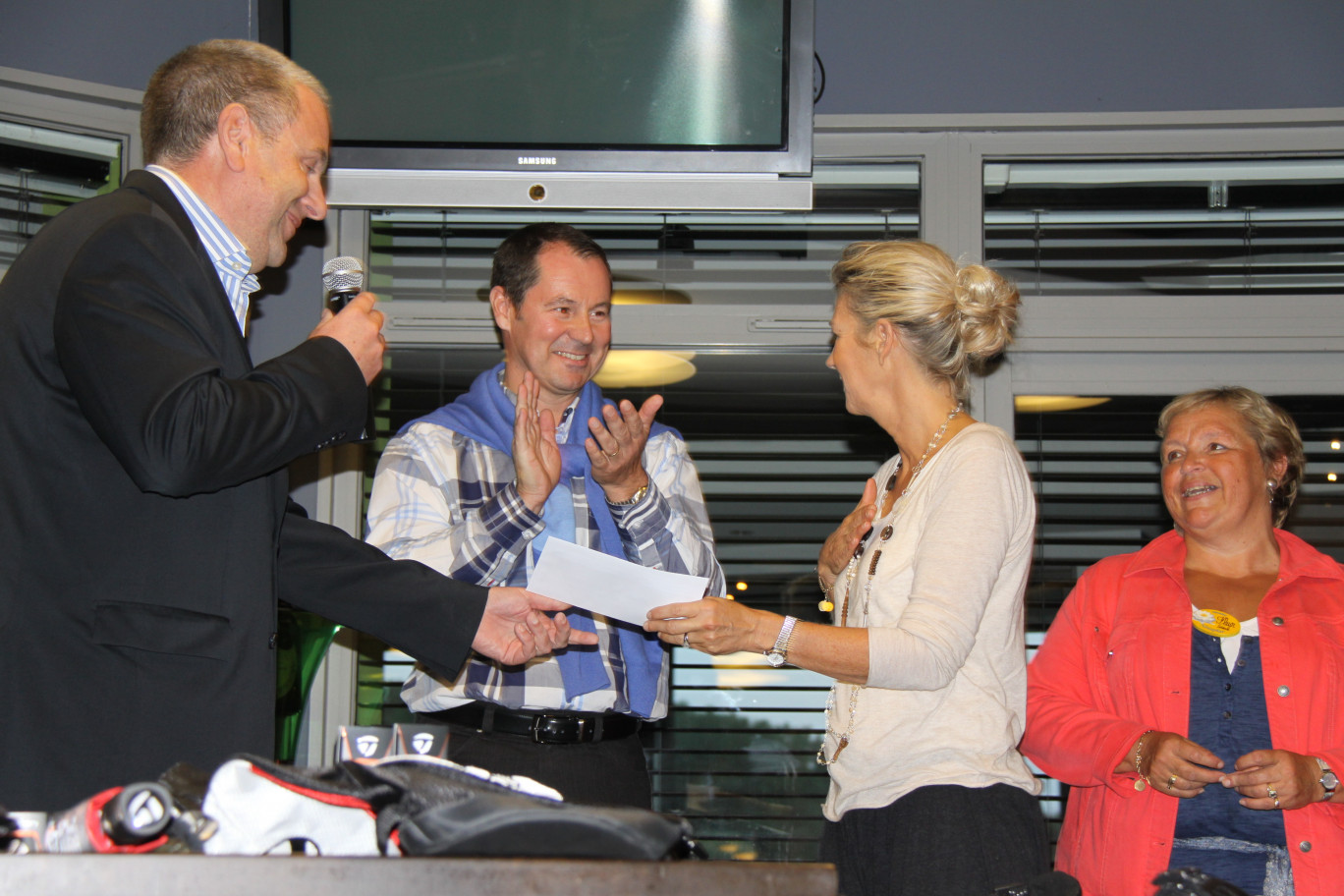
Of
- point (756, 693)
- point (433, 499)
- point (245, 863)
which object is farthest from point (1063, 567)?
point (245, 863)

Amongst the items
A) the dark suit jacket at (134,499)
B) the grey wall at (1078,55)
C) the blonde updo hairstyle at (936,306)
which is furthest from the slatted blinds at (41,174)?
the blonde updo hairstyle at (936,306)

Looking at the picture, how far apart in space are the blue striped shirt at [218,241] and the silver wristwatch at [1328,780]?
2.00 metres

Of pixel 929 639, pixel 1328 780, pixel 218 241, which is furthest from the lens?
pixel 1328 780

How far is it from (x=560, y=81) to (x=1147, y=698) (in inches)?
77.9

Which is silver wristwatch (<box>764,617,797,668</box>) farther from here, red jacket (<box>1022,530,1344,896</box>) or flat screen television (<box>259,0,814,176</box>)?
flat screen television (<box>259,0,814,176</box>)

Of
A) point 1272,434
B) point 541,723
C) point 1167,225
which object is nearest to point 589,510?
point 541,723

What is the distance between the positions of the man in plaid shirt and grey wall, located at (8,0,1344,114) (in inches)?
48.2

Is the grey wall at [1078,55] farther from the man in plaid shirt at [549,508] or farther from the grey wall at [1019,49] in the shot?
the man in plaid shirt at [549,508]

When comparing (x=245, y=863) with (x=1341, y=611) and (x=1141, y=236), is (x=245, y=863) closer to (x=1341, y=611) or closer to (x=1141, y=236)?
(x=1341, y=611)

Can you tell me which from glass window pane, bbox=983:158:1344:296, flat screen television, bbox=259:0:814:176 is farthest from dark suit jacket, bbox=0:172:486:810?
glass window pane, bbox=983:158:1344:296

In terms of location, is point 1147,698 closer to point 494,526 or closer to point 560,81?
point 494,526

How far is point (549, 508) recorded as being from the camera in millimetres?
2393

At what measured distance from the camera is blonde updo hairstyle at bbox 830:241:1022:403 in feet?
6.75

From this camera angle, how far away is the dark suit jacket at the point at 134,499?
130 centimetres
